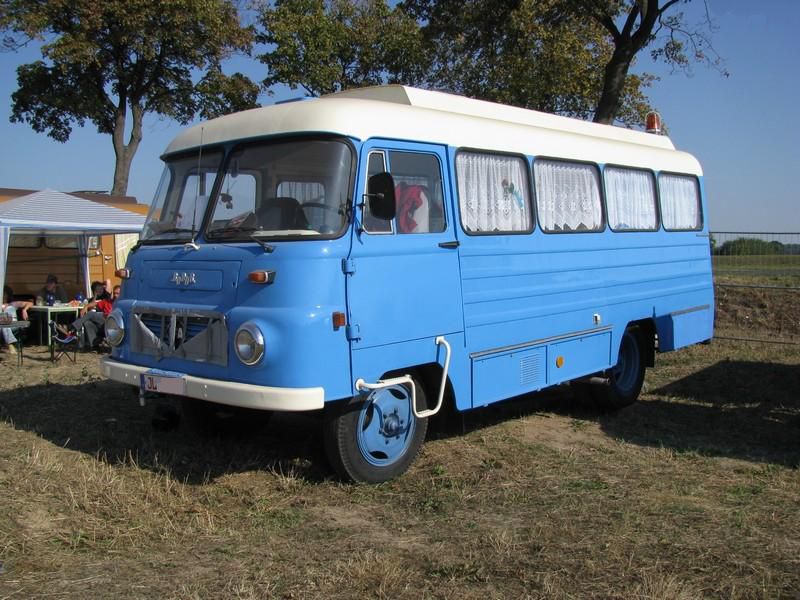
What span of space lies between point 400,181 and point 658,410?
4526mm

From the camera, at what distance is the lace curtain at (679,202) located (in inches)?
368

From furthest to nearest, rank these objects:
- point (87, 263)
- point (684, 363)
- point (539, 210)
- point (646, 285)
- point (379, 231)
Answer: point (87, 263), point (684, 363), point (646, 285), point (539, 210), point (379, 231)

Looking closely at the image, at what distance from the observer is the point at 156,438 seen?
23.0ft

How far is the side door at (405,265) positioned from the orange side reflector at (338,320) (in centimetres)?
7

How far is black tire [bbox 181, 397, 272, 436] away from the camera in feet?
23.0

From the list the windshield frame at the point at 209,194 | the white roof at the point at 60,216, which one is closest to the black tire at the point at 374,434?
the windshield frame at the point at 209,194

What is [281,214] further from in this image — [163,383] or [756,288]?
[756,288]

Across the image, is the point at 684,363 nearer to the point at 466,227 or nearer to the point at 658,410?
the point at 658,410

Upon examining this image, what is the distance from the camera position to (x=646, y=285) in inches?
343

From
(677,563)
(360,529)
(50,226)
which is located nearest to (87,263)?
(50,226)

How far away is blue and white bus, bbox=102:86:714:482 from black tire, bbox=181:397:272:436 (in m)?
0.08

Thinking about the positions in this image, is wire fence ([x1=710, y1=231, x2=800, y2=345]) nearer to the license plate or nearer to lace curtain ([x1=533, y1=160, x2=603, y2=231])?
lace curtain ([x1=533, y1=160, x2=603, y2=231])

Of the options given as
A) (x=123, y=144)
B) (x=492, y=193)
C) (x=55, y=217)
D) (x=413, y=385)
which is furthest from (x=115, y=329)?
(x=123, y=144)

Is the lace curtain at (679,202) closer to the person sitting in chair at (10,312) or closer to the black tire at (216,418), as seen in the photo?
the black tire at (216,418)
